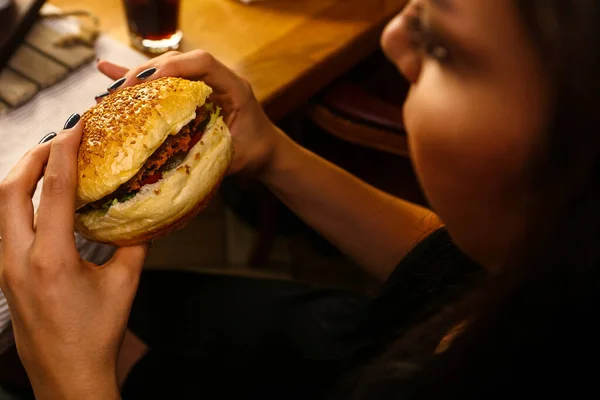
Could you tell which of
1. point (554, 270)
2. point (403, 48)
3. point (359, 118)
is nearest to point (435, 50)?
point (403, 48)

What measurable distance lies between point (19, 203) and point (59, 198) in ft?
0.19

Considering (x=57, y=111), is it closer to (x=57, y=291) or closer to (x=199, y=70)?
(x=199, y=70)

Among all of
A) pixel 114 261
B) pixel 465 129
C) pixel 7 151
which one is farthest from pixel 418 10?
pixel 7 151

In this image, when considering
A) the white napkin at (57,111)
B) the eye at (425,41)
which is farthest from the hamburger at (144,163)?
the eye at (425,41)

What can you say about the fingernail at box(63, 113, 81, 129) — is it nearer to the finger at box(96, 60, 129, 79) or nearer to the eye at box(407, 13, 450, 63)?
the finger at box(96, 60, 129, 79)

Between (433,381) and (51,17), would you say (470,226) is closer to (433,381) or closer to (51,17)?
(433,381)

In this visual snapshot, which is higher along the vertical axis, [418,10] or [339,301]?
[418,10]

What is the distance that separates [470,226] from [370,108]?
642 mm

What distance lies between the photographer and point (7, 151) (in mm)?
1032

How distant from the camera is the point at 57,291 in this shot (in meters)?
0.76

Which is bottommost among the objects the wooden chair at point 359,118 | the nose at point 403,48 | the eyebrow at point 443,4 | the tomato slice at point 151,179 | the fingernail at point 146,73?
the wooden chair at point 359,118

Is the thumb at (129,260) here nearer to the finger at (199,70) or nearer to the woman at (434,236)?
the woman at (434,236)

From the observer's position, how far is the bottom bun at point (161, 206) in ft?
2.83

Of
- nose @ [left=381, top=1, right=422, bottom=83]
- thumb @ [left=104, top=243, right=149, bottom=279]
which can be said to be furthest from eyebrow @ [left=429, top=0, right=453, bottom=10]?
thumb @ [left=104, top=243, right=149, bottom=279]
